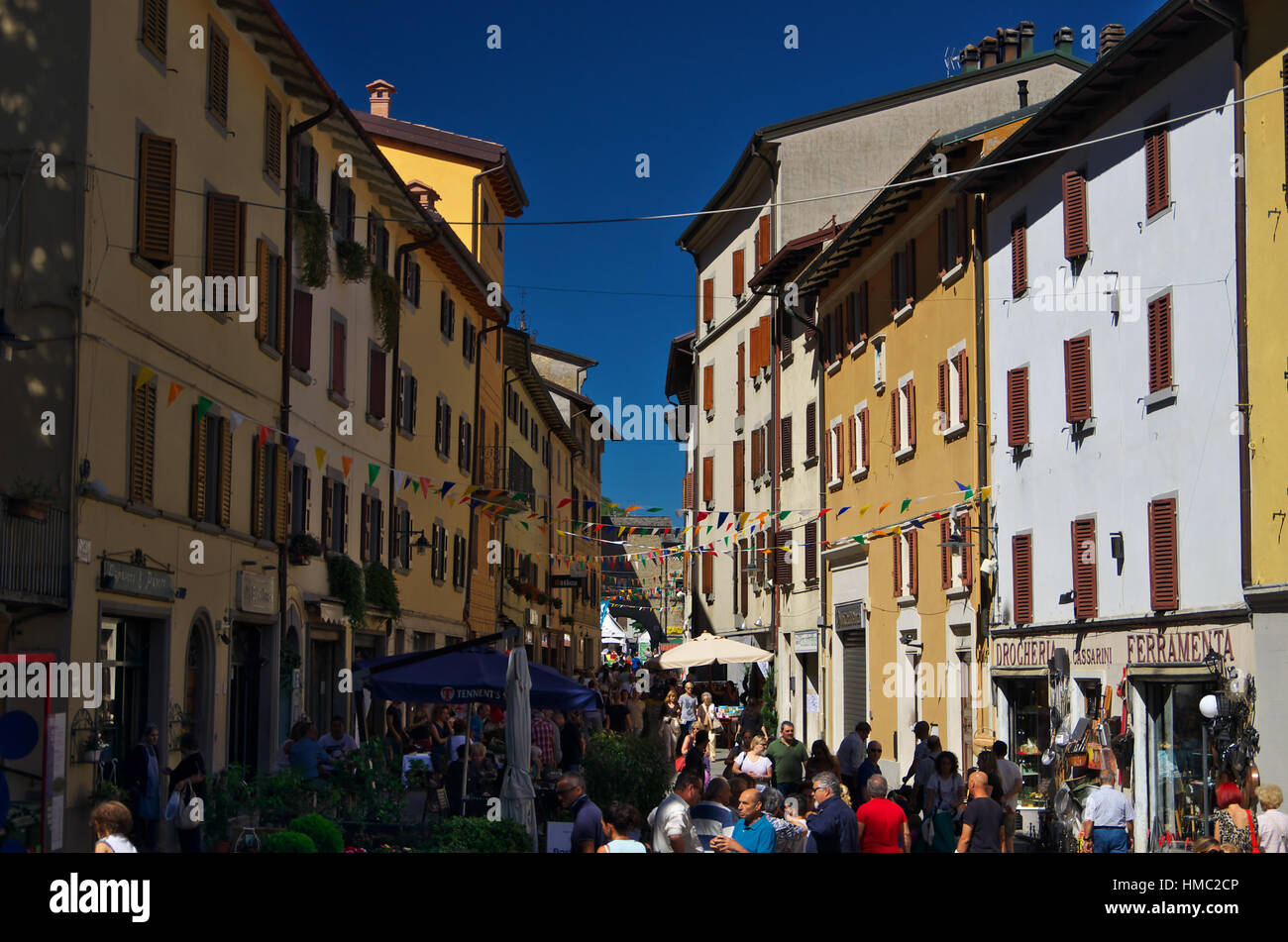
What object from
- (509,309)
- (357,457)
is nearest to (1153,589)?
(357,457)

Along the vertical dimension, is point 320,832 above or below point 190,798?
above

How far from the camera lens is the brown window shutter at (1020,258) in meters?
24.4

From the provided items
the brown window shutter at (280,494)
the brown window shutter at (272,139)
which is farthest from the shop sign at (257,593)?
the brown window shutter at (272,139)

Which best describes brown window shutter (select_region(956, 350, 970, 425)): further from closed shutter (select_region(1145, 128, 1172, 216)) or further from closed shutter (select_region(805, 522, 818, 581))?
closed shutter (select_region(805, 522, 818, 581))

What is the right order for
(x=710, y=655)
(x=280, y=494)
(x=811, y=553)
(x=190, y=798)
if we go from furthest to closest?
(x=811, y=553), (x=710, y=655), (x=280, y=494), (x=190, y=798)

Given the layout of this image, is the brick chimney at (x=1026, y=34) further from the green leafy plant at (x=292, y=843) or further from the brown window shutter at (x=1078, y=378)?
the green leafy plant at (x=292, y=843)

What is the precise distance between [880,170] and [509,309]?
11.7 metres

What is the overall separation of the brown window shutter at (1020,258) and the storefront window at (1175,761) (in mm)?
7270

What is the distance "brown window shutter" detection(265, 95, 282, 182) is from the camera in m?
23.7

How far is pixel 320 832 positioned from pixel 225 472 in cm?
1121

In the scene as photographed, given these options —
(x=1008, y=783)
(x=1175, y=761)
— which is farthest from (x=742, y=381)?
(x=1008, y=783)

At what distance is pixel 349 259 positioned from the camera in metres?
28.0

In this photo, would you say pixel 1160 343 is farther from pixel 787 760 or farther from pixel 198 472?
pixel 198 472
